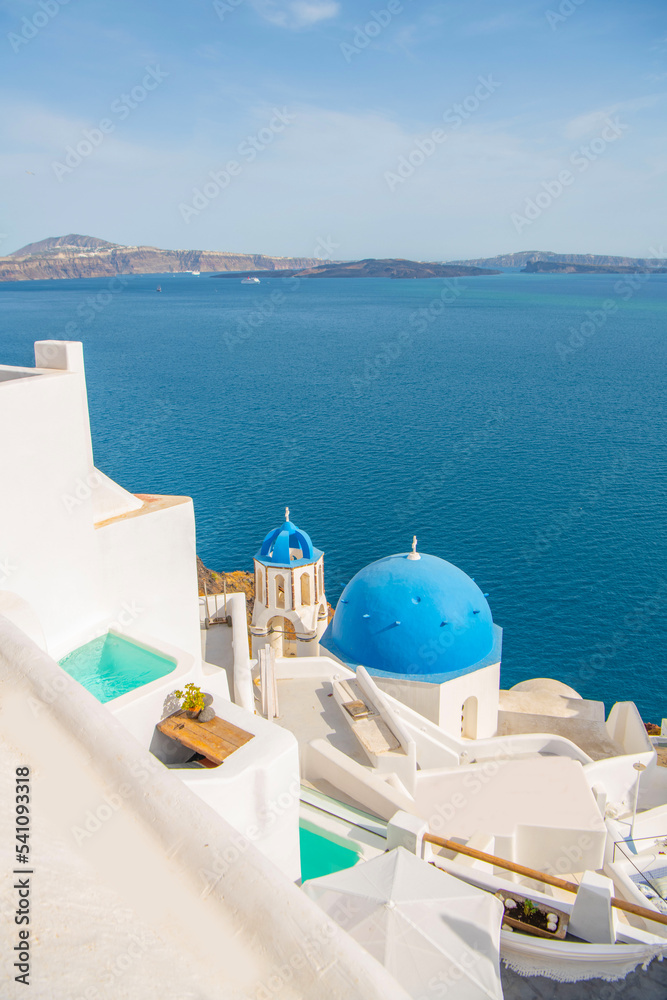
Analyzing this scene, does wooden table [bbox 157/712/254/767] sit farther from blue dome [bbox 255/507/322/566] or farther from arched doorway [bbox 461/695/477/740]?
blue dome [bbox 255/507/322/566]

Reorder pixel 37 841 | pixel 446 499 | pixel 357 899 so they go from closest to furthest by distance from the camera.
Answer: pixel 37 841, pixel 357 899, pixel 446 499

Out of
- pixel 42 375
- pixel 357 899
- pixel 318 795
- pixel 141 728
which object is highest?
pixel 42 375

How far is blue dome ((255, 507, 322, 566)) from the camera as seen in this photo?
2369 centimetres

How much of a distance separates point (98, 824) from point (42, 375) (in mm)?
6653

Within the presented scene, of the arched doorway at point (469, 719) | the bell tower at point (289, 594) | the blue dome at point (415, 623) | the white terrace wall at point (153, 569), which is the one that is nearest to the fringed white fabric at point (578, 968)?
the white terrace wall at point (153, 569)

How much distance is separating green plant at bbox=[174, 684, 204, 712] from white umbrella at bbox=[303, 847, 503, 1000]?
2538 mm

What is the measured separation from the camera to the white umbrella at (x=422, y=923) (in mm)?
7109

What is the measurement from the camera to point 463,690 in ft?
65.4

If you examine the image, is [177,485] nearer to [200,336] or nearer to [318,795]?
[318,795]

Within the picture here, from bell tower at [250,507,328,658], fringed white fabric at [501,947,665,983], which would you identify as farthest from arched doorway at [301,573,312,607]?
fringed white fabric at [501,947,665,983]

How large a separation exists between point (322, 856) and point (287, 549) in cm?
1339

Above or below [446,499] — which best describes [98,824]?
above

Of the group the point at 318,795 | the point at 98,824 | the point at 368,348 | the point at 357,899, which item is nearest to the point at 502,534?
the point at 318,795

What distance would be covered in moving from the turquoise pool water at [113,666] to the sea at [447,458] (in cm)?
2274
